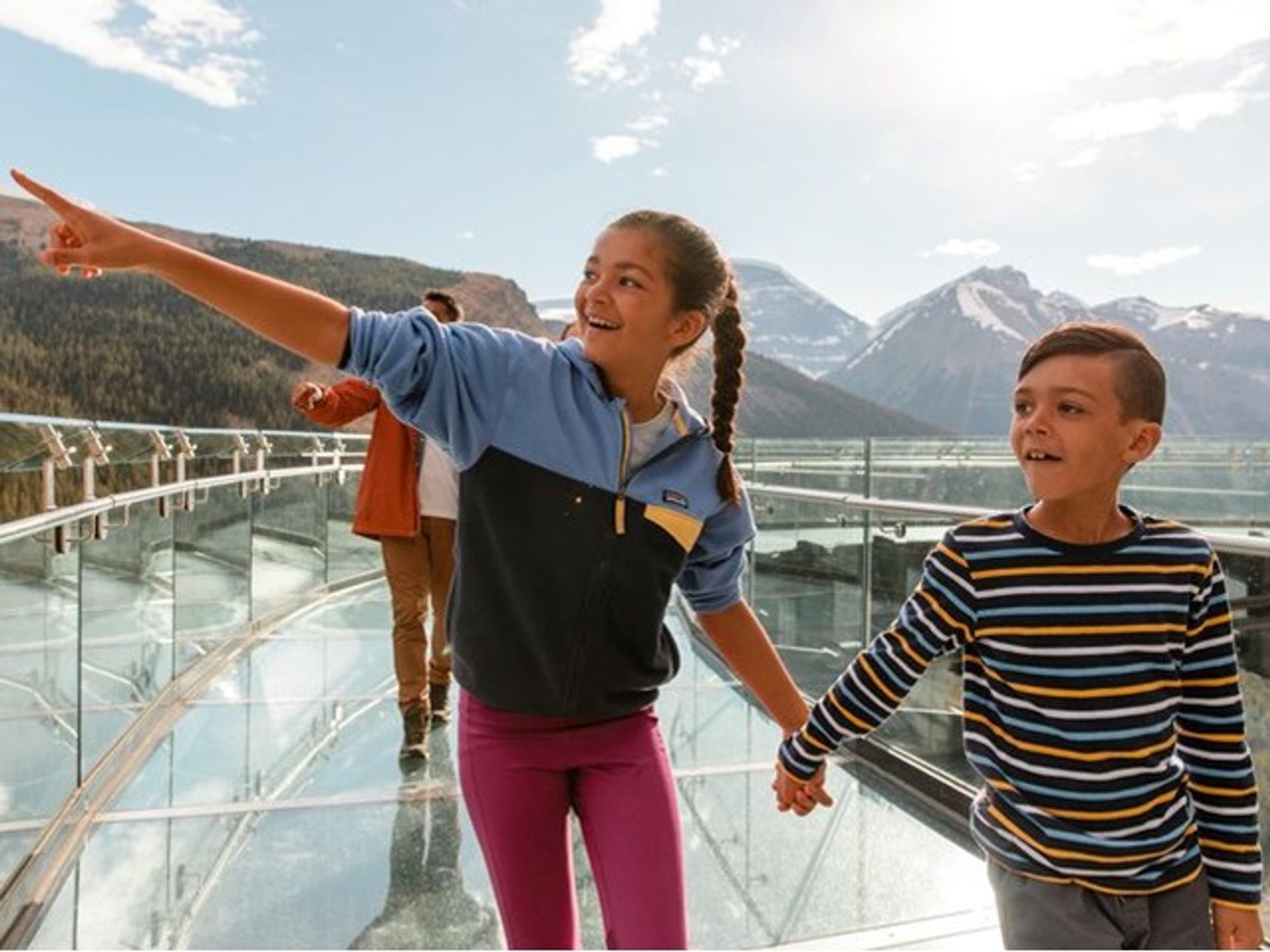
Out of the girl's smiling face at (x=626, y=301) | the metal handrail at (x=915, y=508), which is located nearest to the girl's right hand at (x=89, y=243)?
the girl's smiling face at (x=626, y=301)

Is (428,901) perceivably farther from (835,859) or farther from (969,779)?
(969,779)

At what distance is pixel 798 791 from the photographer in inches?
53.9

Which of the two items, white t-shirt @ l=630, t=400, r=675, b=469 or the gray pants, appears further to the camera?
white t-shirt @ l=630, t=400, r=675, b=469

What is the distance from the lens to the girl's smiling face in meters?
1.35

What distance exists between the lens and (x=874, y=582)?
3527 mm

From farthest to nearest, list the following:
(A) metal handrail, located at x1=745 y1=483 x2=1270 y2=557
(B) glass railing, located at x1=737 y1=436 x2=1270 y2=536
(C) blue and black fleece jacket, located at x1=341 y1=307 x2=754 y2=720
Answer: (B) glass railing, located at x1=737 y1=436 x2=1270 y2=536 < (A) metal handrail, located at x1=745 y1=483 x2=1270 y2=557 < (C) blue and black fleece jacket, located at x1=341 y1=307 x2=754 y2=720

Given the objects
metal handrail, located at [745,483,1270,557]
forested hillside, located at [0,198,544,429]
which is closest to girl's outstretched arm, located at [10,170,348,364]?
metal handrail, located at [745,483,1270,557]

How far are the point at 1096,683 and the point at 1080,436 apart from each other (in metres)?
0.31

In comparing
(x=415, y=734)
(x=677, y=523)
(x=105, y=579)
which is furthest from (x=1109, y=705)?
(x=105, y=579)

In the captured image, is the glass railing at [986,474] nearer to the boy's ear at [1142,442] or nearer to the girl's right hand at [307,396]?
the boy's ear at [1142,442]

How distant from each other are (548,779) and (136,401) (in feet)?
168

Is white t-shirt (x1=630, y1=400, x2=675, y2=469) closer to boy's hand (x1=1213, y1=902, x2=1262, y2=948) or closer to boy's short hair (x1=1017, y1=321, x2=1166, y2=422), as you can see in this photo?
boy's short hair (x1=1017, y1=321, x2=1166, y2=422)

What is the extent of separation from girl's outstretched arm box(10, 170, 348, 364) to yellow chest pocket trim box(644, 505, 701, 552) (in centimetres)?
47

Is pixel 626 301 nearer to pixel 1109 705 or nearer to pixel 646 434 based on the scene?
pixel 646 434
